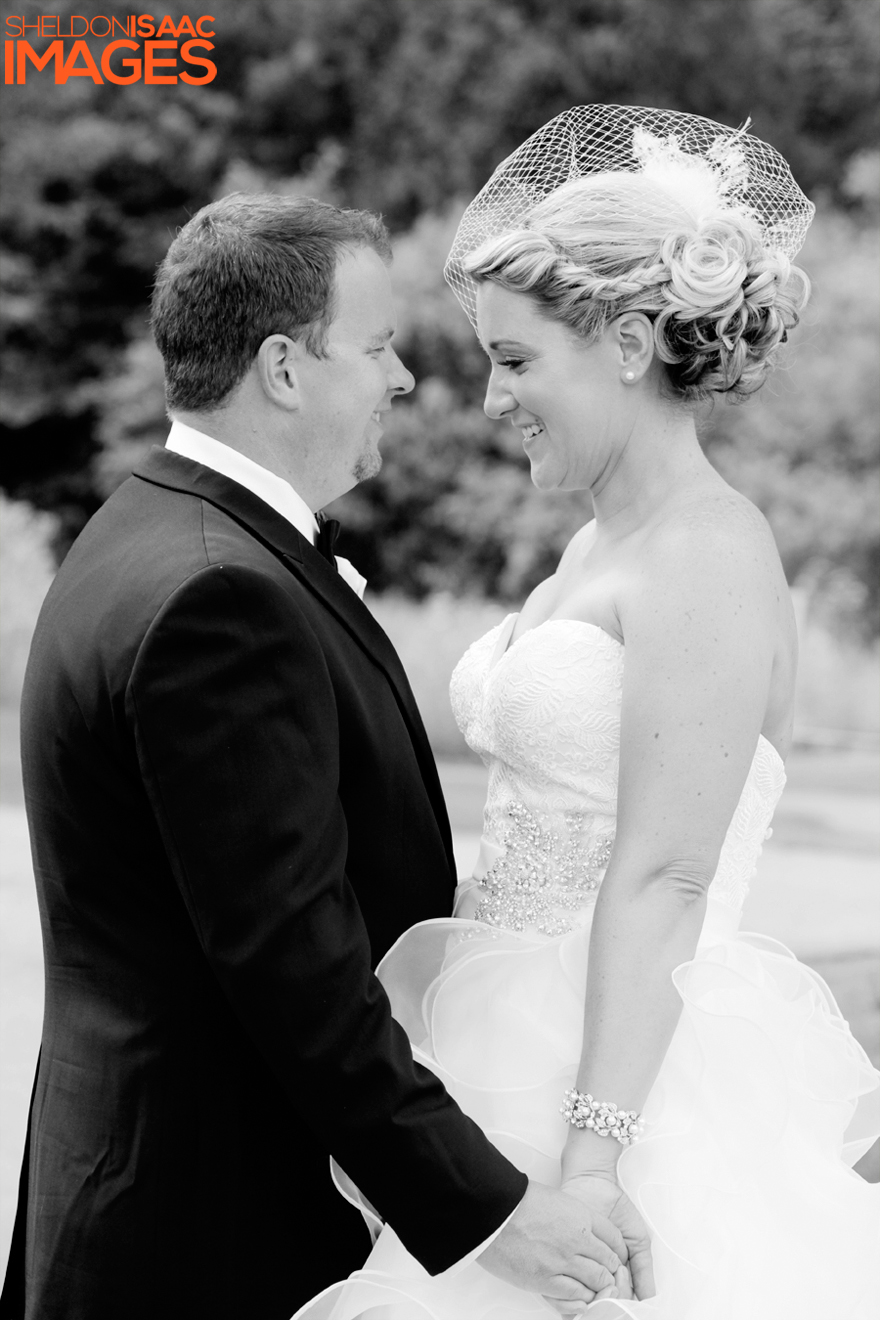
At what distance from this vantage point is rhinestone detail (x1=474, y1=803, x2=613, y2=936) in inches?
86.9

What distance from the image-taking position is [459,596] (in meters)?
15.8

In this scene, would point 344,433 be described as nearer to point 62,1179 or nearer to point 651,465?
point 651,465

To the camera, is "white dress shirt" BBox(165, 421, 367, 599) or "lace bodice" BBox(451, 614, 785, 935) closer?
"white dress shirt" BBox(165, 421, 367, 599)

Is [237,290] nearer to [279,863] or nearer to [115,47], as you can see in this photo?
[279,863]

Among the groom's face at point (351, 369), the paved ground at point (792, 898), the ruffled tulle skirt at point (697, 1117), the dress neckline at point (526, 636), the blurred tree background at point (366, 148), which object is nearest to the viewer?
the ruffled tulle skirt at point (697, 1117)

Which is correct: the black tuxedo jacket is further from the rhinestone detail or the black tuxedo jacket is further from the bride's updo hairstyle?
the bride's updo hairstyle

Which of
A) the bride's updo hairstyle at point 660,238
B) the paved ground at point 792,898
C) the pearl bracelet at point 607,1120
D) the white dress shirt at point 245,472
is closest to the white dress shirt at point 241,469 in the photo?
the white dress shirt at point 245,472

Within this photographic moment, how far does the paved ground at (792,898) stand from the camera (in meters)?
4.64

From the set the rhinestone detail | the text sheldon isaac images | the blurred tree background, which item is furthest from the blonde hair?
the text sheldon isaac images

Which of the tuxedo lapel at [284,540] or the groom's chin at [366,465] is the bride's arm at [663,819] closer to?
the tuxedo lapel at [284,540]

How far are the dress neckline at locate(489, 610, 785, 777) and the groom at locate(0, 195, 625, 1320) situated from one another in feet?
1.15

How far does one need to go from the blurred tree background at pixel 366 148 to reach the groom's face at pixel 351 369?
13.9 m

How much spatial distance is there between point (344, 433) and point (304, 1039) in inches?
34.1

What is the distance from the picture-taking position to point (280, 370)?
193 cm
